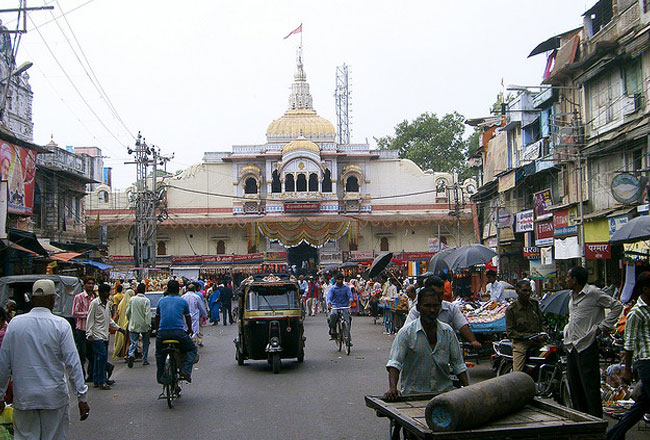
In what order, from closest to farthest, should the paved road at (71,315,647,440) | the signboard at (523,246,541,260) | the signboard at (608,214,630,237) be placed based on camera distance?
1. the paved road at (71,315,647,440)
2. the signboard at (608,214,630,237)
3. the signboard at (523,246,541,260)

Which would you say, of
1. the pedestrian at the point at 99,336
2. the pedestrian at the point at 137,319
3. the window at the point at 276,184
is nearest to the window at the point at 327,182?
the window at the point at 276,184

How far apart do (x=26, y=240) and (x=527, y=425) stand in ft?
71.2

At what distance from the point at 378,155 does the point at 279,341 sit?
42796 mm

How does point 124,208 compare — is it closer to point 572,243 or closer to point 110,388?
point 572,243

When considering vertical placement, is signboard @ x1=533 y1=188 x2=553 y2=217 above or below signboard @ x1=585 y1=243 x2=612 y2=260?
above

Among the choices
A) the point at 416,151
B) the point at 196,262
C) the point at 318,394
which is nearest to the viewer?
the point at 318,394

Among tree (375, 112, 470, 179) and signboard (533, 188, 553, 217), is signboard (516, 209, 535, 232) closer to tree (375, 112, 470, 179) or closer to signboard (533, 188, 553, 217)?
signboard (533, 188, 553, 217)

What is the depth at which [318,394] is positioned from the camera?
10555 mm

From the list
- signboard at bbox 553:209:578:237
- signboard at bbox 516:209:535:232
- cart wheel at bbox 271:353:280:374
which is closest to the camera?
cart wheel at bbox 271:353:280:374

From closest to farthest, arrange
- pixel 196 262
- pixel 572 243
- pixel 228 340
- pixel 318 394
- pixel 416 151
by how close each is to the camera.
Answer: pixel 318 394 < pixel 228 340 < pixel 572 243 < pixel 196 262 < pixel 416 151

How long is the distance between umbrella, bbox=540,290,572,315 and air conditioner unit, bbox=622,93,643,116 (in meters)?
11.2

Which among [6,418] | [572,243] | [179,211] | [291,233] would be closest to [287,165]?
[291,233]

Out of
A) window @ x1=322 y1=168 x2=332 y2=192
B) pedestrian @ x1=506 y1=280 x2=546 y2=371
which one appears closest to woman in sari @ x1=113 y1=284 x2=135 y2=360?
pedestrian @ x1=506 y1=280 x2=546 y2=371

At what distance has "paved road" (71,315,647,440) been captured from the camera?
8.15 metres
